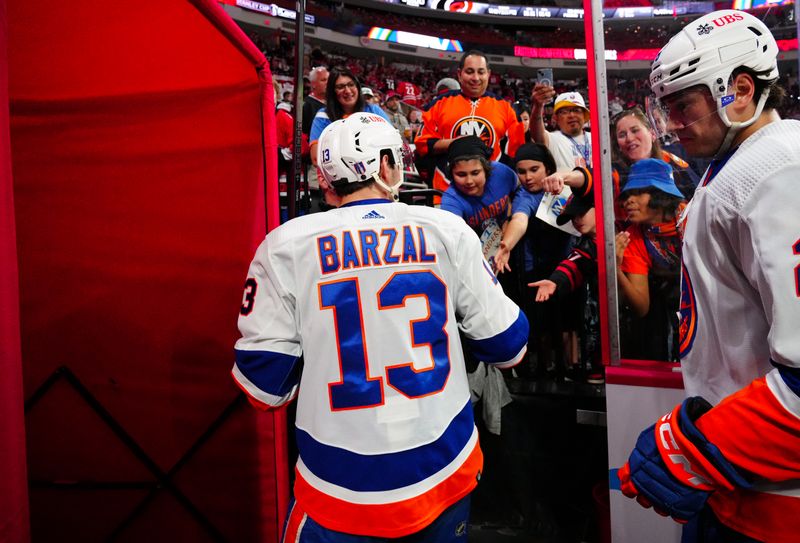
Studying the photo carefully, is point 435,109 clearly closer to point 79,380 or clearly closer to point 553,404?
point 553,404

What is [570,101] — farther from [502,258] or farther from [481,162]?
[502,258]

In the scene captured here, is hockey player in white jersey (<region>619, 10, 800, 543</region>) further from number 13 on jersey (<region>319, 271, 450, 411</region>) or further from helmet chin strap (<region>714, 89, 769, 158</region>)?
number 13 on jersey (<region>319, 271, 450, 411</region>)

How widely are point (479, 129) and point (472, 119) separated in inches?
3.6

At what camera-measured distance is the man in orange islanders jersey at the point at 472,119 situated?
3.68 meters

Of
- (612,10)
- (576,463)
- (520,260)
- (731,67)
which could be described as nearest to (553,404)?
(576,463)

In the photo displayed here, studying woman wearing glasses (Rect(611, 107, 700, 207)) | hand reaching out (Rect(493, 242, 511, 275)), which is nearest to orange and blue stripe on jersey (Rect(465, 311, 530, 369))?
woman wearing glasses (Rect(611, 107, 700, 207))

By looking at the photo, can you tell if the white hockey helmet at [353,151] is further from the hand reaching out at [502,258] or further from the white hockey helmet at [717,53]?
the hand reaching out at [502,258]

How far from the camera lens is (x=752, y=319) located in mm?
1160

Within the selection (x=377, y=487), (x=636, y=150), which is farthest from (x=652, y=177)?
(x=377, y=487)

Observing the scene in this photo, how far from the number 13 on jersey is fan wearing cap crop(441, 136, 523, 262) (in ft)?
5.64

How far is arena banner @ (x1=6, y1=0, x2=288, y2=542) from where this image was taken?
88.5 inches

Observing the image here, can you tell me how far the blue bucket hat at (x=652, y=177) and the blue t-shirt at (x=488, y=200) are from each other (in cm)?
108

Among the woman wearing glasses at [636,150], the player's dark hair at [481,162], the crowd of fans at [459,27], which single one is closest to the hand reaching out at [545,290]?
the woman wearing glasses at [636,150]

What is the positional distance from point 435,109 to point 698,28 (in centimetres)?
265
